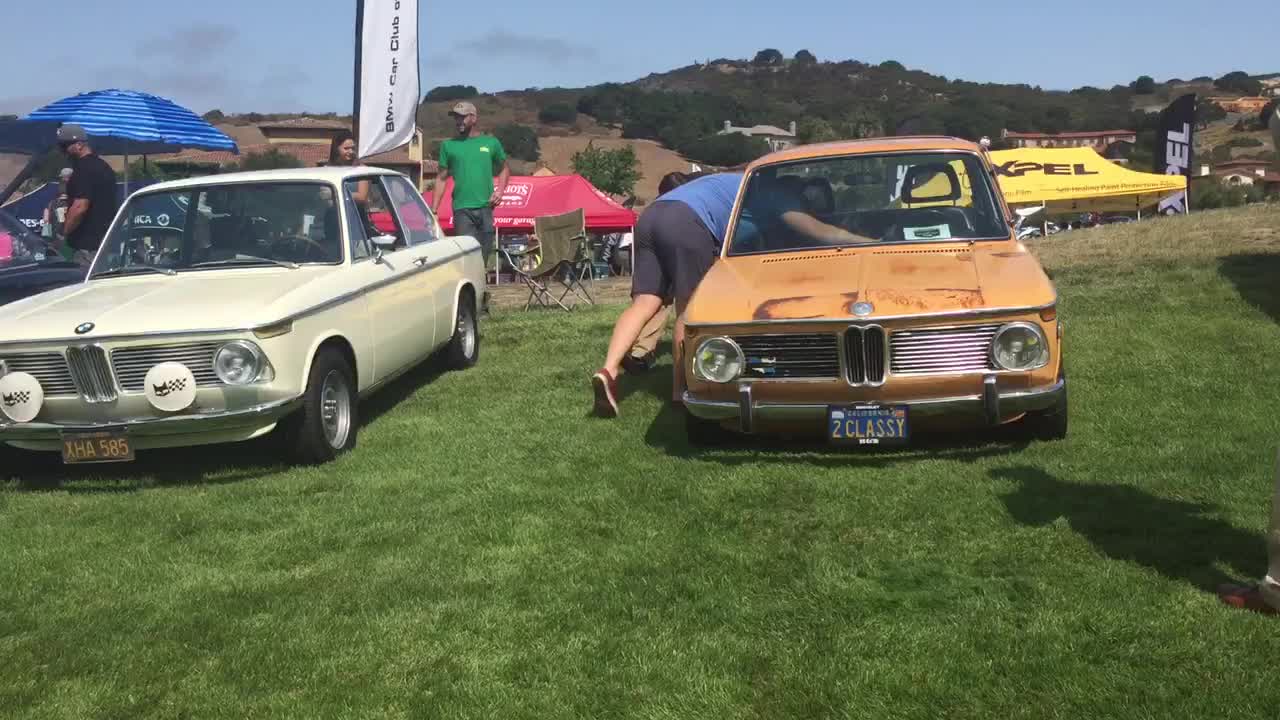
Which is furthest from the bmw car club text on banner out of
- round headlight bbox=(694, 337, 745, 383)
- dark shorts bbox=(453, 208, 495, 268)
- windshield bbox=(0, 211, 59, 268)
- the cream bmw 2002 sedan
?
round headlight bbox=(694, 337, 745, 383)

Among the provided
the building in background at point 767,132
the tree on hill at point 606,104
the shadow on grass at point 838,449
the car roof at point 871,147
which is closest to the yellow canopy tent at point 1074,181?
the car roof at point 871,147

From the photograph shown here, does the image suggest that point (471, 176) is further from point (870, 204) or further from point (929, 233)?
point (929, 233)

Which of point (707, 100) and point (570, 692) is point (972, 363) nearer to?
point (570, 692)

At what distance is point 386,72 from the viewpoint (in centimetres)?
1053

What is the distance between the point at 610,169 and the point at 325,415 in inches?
2233

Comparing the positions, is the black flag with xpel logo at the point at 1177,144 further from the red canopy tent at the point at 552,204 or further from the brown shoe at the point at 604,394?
the brown shoe at the point at 604,394

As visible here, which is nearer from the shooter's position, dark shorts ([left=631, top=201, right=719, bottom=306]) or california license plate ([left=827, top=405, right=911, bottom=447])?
california license plate ([left=827, top=405, right=911, bottom=447])

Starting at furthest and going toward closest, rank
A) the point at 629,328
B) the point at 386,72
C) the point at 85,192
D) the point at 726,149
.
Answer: the point at 726,149
the point at 386,72
the point at 85,192
the point at 629,328

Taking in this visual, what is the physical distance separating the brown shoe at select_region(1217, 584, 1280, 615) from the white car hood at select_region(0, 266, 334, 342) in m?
4.32

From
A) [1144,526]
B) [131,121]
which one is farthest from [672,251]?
[131,121]

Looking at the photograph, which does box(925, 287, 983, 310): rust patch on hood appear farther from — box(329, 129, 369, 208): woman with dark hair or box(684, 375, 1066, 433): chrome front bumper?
box(329, 129, 369, 208): woman with dark hair

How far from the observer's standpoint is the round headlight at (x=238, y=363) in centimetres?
573

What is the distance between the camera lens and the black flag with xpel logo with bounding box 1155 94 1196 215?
1375 inches

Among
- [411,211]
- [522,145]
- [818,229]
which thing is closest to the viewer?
[818,229]
